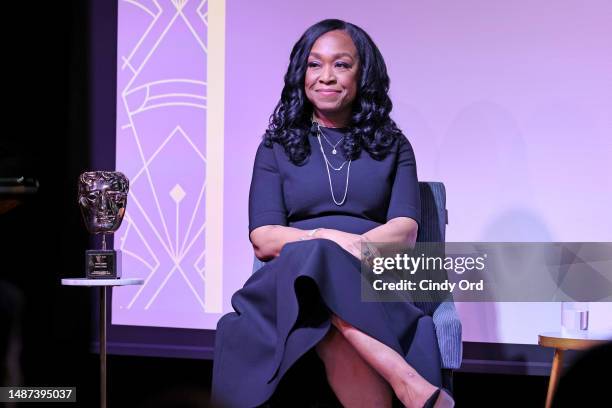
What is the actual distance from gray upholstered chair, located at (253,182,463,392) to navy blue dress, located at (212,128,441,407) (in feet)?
0.16

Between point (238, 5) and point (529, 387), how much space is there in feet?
7.59

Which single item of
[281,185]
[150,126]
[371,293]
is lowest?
[371,293]

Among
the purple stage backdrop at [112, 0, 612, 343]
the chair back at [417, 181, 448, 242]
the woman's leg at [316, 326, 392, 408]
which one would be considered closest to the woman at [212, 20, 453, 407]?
the woman's leg at [316, 326, 392, 408]

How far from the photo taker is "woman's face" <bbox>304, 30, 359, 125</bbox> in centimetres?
282

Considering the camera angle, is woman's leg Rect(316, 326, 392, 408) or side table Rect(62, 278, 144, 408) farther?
side table Rect(62, 278, 144, 408)

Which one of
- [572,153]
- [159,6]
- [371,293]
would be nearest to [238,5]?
[159,6]

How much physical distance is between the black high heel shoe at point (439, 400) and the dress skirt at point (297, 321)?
5.0 inches

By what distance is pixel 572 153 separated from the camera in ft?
11.3

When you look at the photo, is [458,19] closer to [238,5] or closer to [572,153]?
[572,153]

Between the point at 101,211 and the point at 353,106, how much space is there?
0.99 m

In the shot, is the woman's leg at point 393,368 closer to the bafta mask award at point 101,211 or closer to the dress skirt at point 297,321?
the dress skirt at point 297,321

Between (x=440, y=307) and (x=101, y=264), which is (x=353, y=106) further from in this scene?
(x=101, y=264)

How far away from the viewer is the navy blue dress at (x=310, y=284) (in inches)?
85.5

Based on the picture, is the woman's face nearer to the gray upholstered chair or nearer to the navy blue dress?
the navy blue dress
